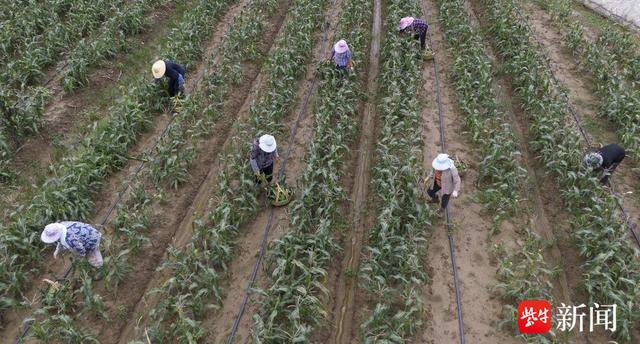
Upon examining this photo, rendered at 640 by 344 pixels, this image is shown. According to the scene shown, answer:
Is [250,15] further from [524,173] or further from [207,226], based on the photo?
[524,173]

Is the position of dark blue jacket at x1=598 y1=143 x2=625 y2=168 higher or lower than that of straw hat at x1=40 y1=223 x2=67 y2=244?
higher

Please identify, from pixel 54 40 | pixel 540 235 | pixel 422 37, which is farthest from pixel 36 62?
pixel 540 235

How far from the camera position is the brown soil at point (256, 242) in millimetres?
5789

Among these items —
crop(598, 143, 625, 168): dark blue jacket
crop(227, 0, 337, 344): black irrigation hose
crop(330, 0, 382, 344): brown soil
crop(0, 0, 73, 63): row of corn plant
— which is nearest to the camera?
crop(227, 0, 337, 344): black irrigation hose

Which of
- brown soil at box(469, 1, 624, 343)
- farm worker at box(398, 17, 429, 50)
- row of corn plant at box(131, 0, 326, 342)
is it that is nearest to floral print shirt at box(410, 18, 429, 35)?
farm worker at box(398, 17, 429, 50)

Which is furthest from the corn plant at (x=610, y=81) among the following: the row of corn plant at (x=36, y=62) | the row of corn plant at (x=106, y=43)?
the row of corn plant at (x=36, y=62)

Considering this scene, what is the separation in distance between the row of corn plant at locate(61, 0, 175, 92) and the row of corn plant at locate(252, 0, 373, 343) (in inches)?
200

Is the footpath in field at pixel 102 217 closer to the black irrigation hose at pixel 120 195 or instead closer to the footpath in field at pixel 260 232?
the black irrigation hose at pixel 120 195

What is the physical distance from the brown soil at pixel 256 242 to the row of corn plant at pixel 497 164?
3.09 m

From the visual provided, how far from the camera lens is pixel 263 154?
7.02m

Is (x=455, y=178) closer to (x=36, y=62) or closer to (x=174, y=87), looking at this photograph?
(x=174, y=87)

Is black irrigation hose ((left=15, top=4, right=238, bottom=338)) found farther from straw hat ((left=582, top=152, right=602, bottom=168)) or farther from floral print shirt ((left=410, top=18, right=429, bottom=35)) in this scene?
straw hat ((left=582, top=152, right=602, bottom=168))

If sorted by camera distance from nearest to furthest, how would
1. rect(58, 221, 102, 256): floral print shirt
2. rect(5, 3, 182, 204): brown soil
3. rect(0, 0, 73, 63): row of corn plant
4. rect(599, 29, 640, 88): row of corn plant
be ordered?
rect(58, 221, 102, 256): floral print shirt, rect(5, 3, 182, 204): brown soil, rect(599, 29, 640, 88): row of corn plant, rect(0, 0, 73, 63): row of corn plant

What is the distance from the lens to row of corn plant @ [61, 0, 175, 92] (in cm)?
977
